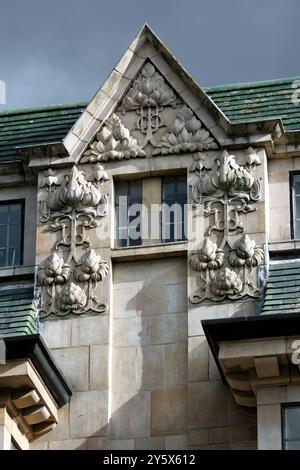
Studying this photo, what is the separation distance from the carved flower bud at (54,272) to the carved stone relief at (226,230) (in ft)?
7.84

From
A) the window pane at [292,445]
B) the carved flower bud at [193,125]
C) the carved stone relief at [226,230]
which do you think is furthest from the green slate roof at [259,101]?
the window pane at [292,445]

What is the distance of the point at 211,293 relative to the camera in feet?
125

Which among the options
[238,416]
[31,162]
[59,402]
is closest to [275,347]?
[238,416]

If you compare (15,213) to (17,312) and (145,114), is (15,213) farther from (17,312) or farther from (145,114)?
(145,114)

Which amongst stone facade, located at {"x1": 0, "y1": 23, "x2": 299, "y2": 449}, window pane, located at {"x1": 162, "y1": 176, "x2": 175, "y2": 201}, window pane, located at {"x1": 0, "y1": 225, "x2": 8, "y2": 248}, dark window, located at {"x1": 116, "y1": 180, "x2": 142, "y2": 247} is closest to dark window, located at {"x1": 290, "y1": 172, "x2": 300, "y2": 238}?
stone facade, located at {"x1": 0, "y1": 23, "x2": 299, "y2": 449}

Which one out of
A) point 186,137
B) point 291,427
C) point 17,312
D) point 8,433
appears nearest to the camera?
point 291,427

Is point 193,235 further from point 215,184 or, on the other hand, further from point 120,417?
point 120,417

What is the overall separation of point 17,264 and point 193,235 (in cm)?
355

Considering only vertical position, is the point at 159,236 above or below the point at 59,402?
above

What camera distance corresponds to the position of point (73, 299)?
3856 centimetres

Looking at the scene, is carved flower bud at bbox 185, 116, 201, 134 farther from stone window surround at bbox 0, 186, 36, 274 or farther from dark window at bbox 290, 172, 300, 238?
stone window surround at bbox 0, 186, 36, 274

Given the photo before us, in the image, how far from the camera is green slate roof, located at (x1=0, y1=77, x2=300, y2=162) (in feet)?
133

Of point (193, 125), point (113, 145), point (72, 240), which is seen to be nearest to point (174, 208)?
point (193, 125)

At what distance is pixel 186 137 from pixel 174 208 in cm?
142
